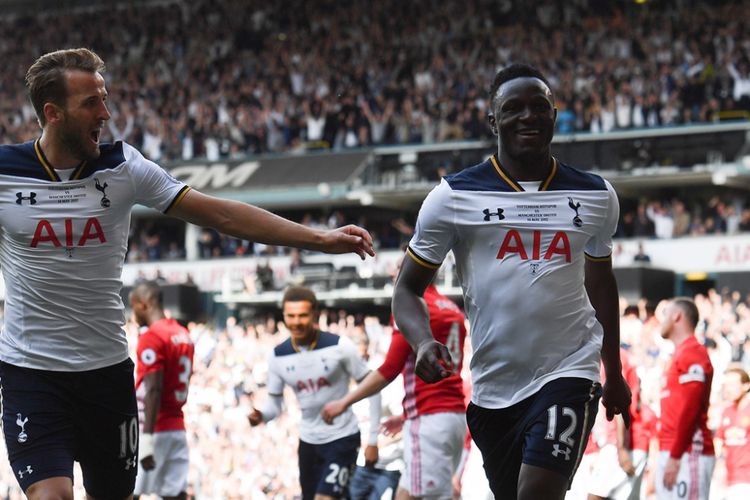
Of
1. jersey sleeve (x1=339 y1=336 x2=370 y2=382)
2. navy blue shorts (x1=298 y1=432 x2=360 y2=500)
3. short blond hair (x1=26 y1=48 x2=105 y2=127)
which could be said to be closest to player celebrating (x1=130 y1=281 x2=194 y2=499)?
navy blue shorts (x1=298 y1=432 x2=360 y2=500)

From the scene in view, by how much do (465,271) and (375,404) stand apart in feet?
15.4

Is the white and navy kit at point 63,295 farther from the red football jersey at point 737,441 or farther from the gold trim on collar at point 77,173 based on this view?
the red football jersey at point 737,441

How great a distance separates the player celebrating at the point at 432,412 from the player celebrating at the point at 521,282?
3039 mm

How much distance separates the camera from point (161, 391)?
10539 mm

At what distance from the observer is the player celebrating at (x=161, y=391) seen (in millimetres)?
10359

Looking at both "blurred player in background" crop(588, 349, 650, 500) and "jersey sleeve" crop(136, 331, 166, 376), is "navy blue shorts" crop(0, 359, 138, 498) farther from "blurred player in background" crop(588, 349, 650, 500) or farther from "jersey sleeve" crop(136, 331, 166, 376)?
"blurred player in background" crop(588, 349, 650, 500)

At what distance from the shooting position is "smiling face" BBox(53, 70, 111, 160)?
542cm

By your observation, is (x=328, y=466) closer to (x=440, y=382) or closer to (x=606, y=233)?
(x=440, y=382)

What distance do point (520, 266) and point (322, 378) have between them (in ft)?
16.4

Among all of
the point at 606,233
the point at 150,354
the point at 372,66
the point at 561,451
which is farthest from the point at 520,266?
the point at 372,66

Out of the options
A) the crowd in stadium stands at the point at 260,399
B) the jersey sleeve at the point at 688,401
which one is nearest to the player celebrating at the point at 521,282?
the jersey sleeve at the point at 688,401

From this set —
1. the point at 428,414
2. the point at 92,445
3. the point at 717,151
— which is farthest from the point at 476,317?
the point at 717,151

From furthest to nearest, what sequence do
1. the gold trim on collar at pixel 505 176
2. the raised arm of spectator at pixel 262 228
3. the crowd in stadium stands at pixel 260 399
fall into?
the crowd in stadium stands at pixel 260 399
the gold trim on collar at pixel 505 176
the raised arm of spectator at pixel 262 228

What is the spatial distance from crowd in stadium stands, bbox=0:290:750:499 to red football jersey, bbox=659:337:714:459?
2.21m
